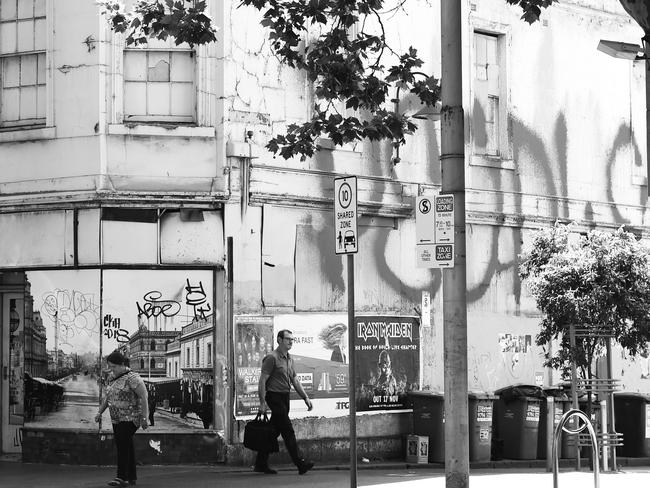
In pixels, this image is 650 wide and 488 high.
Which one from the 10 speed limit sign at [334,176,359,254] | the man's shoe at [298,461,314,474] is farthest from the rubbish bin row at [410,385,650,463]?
the 10 speed limit sign at [334,176,359,254]

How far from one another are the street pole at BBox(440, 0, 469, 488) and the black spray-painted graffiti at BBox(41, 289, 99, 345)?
665 cm

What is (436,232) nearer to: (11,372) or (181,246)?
(181,246)

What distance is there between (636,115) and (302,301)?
908 cm

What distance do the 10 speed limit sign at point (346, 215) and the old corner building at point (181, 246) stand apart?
5.96 meters

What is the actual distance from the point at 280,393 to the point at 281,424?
0.44 meters

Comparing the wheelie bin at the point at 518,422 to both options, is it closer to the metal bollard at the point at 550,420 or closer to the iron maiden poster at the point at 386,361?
the metal bollard at the point at 550,420

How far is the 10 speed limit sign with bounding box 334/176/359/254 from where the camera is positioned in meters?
12.0

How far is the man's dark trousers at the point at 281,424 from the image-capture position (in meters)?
16.7

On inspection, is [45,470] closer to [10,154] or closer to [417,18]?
[10,154]

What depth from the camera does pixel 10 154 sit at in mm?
18312

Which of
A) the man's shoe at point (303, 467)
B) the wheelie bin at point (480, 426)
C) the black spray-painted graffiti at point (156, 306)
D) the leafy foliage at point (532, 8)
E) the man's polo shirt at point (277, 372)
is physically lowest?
the man's shoe at point (303, 467)

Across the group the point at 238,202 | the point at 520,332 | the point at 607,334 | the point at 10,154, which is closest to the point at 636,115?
the point at 520,332

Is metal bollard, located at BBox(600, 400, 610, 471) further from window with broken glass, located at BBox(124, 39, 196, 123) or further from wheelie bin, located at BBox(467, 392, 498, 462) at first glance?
window with broken glass, located at BBox(124, 39, 196, 123)

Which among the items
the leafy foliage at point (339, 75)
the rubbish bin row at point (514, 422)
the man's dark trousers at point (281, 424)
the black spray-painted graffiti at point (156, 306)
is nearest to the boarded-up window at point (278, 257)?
the black spray-painted graffiti at point (156, 306)
